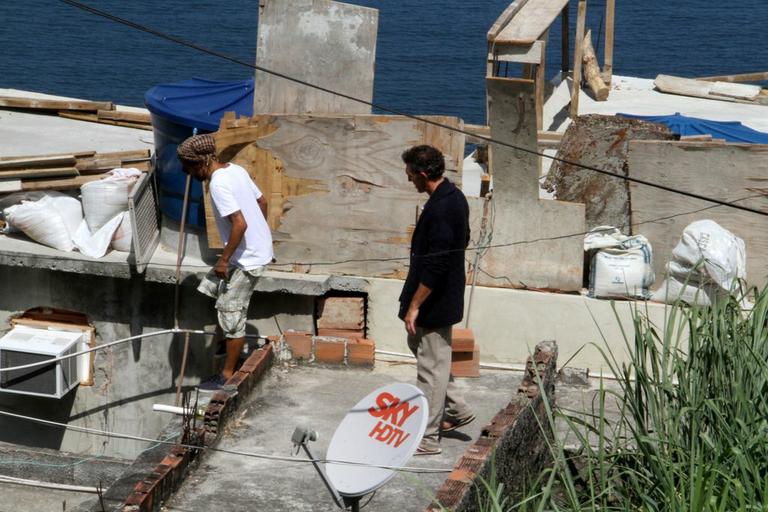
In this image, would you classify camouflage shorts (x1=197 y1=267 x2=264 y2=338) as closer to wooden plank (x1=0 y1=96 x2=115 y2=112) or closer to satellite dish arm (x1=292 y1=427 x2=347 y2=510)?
satellite dish arm (x1=292 y1=427 x2=347 y2=510)

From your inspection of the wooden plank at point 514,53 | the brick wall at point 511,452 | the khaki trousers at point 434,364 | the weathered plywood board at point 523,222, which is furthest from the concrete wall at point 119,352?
the wooden plank at point 514,53

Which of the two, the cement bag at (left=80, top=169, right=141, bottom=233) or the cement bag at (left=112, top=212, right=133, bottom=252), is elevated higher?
the cement bag at (left=80, top=169, right=141, bottom=233)

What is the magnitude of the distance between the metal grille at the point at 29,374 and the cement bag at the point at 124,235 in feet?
3.62

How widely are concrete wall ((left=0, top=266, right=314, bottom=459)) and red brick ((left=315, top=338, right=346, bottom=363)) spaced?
1.30 m

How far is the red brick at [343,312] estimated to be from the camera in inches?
364

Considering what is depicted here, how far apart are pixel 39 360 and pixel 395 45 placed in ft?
109

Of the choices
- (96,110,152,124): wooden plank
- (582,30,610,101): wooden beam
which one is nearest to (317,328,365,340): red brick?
(96,110,152,124): wooden plank

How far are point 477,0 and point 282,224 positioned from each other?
44795mm

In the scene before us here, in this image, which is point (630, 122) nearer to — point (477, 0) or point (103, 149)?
point (103, 149)

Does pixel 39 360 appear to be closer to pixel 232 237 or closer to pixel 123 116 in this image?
pixel 232 237

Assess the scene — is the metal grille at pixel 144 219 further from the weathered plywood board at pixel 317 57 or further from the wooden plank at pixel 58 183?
the weathered plywood board at pixel 317 57

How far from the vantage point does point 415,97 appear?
113ft

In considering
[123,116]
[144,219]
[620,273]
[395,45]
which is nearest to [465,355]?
[620,273]

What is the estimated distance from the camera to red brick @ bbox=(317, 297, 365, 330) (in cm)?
926
